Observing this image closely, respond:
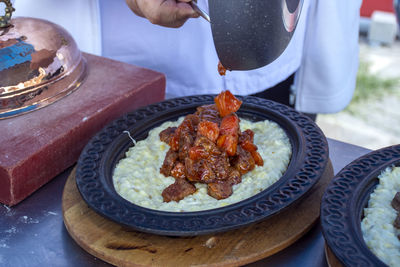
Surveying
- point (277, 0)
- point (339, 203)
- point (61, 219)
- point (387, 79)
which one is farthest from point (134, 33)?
point (387, 79)

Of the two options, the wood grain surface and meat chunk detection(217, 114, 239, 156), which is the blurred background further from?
the wood grain surface

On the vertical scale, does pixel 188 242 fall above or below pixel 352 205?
below

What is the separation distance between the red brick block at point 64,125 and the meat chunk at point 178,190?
1.42 feet

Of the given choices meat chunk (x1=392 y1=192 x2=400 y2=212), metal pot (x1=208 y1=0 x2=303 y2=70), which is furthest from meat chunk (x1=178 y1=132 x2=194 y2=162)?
meat chunk (x1=392 y1=192 x2=400 y2=212)

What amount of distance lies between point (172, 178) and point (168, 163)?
5 cm

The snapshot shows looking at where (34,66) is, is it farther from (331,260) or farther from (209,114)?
(331,260)

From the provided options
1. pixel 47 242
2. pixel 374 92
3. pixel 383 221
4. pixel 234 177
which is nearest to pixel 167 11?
pixel 234 177

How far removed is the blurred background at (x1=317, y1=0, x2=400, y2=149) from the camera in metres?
4.33

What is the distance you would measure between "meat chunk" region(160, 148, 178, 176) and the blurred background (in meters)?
2.97

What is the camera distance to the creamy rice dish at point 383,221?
105 centimetres

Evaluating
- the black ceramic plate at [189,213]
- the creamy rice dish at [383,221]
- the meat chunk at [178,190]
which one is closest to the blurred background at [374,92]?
the black ceramic plate at [189,213]

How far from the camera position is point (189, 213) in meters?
1.21

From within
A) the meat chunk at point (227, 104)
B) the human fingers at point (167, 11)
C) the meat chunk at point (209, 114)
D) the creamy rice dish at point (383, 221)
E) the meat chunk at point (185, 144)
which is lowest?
the meat chunk at point (185, 144)

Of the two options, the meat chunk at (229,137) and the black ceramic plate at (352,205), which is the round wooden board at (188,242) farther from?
the meat chunk at (229,137)
